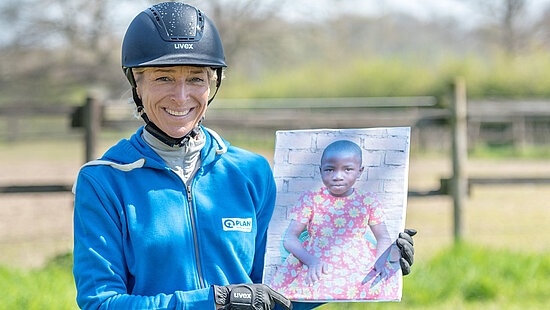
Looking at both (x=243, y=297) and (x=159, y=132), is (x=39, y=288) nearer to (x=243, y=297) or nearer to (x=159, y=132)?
(x=159, y=132)

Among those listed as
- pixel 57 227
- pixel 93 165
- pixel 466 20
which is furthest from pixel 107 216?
pixel 466 20

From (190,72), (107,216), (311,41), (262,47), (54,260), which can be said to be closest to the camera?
(107,216)

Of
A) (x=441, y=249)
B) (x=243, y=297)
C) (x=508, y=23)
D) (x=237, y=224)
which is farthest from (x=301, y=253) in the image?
(x=508, y=23)

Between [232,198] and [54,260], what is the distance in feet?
12.7

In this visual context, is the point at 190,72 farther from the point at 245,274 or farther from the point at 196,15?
the point at 245,274

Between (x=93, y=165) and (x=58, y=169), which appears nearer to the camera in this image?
(x=93, y=165)

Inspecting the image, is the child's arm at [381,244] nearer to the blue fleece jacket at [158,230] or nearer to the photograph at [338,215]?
the photograph at [338,215]

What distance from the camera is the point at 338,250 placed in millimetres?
1890

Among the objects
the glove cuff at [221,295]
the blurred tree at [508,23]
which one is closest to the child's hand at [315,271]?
the glove cuff at [221,295]

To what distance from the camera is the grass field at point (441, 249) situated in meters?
4.61

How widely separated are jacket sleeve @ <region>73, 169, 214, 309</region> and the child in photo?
34cm

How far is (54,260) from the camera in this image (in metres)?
5.28

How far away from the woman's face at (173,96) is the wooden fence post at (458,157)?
4.47 meters

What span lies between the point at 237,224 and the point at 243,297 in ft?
0.85
